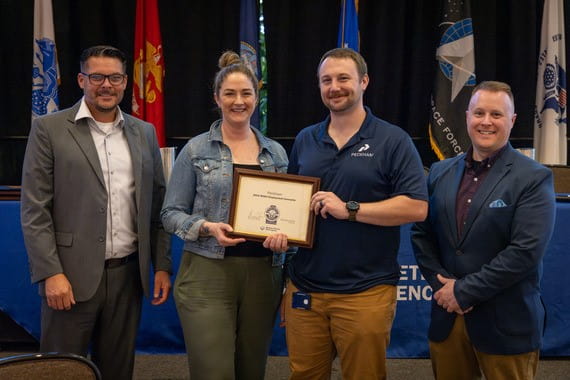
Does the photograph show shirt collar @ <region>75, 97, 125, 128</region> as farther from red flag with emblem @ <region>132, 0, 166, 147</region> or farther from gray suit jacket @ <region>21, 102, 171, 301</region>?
red flag with emblem @ <region>132, 0, 166, 147</region>

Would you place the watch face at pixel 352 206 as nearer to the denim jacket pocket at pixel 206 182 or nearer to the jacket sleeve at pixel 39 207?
the denim jacket pocket at pixel 206 182

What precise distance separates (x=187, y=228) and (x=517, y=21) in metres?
4.94

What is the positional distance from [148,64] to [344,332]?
13.4 feet

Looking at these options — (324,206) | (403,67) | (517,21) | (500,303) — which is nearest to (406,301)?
(500,303)

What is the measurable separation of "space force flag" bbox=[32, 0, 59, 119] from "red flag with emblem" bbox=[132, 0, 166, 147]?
2.45 feet

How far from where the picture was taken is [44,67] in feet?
17.3

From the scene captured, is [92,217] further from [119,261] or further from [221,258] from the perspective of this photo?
[221,258]

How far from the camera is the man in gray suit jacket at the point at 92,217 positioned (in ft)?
7.32

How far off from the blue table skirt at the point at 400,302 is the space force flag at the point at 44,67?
85.2 inches

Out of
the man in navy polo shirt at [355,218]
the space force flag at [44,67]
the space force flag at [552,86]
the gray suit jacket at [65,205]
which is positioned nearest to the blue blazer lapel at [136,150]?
the gray suit jacket at [65,205]

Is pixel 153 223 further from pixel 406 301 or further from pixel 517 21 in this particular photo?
pixel 517 21

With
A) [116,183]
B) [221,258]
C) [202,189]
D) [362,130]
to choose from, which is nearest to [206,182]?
[202,189]

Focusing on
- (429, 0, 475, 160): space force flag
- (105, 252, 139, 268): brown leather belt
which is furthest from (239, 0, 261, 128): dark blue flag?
(105, 252, 139, 268): brown leather belt

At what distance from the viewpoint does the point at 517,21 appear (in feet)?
18.9
